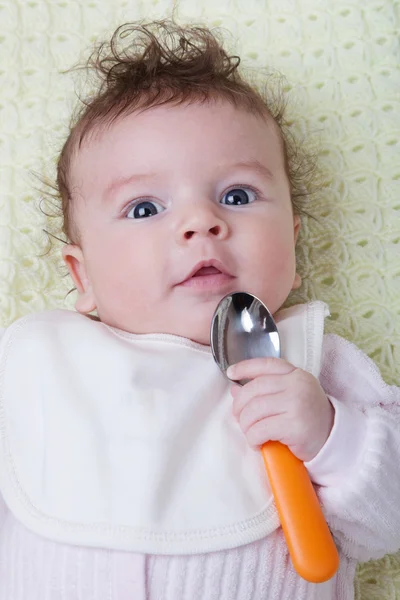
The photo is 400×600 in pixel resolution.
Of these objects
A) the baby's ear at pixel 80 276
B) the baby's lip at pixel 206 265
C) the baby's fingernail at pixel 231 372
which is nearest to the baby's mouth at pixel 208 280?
the baby's lip at pixel 206 265

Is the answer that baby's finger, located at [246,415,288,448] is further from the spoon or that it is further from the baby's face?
the baby's face

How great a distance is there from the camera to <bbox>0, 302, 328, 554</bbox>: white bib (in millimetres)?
933

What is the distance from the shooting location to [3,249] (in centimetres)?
138

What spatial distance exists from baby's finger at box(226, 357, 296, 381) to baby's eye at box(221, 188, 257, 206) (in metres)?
0.26

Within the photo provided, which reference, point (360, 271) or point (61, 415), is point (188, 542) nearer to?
point (61, 415)

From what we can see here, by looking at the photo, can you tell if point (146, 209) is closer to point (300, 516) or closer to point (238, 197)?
point (238, 197)

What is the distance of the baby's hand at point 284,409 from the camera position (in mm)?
956

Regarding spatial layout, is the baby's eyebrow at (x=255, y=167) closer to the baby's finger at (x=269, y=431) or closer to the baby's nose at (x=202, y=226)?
the baby's nose at (x=202, y=226)

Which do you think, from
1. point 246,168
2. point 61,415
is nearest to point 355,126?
point 246,168

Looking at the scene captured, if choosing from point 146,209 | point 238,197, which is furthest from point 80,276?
point 238,197

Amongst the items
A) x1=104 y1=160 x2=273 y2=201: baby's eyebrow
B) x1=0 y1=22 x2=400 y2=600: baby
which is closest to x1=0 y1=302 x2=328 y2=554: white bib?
x1=0 y1=22 x2=400 y2=600: baby

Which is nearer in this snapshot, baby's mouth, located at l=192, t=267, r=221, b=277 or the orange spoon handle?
the orange spoon handle

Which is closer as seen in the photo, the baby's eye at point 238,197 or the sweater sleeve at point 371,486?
the sweater sleeve at point 371,486

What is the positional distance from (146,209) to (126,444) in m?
0.35
